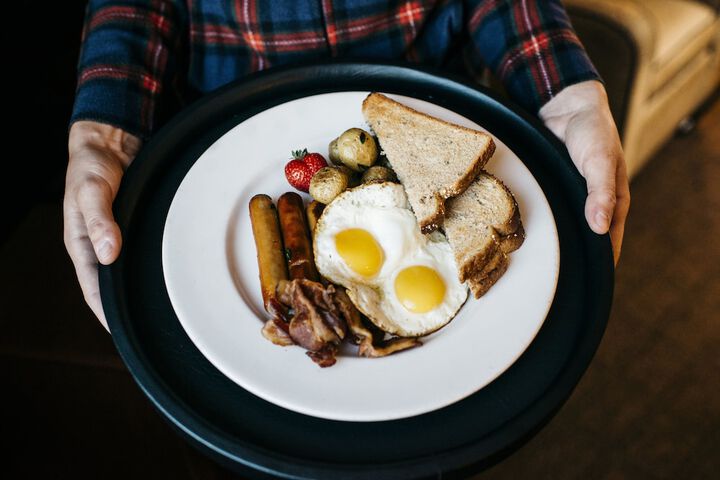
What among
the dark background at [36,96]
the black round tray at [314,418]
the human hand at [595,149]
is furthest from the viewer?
the dark background at [36,96]

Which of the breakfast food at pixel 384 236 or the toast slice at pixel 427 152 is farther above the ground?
the toast slice at pixel 427 152

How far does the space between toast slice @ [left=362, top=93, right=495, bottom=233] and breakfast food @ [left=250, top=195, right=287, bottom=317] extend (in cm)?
29

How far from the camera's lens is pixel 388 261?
1.18 metres

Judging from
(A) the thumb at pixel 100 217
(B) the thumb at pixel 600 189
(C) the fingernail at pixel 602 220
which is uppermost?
(B) the thumb at pixel 600 189

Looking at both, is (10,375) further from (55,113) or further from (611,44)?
(611,44)

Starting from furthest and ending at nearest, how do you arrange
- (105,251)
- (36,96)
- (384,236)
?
(36,96) < (384,236) < (105,251)

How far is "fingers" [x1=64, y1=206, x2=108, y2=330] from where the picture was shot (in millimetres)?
1177

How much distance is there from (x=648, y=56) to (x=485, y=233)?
1322 millimetres

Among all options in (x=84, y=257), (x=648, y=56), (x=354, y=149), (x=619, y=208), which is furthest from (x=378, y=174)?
(x=648, y=56)

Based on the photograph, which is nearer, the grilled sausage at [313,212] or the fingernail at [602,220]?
the fingernail at [602,220]

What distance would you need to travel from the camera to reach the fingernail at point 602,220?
1.14 m

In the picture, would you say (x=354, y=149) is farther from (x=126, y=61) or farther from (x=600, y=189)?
(x=126, y=61)

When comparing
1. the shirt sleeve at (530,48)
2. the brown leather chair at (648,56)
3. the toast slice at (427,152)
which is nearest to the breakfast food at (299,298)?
the toast slice at (427,152)

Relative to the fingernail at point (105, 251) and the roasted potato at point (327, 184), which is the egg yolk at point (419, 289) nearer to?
the roasted potato at point (327, 184)
